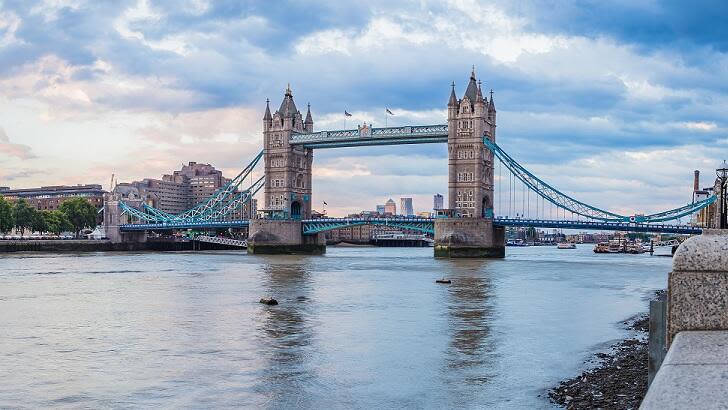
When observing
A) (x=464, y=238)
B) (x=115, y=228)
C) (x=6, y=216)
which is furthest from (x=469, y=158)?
(x=6, y=216)

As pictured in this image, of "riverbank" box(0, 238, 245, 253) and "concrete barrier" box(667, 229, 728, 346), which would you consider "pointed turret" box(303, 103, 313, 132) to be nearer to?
"riverbank" box(0, 238, 245, 253)

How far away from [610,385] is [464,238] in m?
62.0

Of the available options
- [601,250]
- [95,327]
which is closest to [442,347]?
[95,327]

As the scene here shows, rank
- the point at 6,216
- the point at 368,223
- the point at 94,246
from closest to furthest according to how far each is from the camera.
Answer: the point at 368,223, the point at 6,216, the point at 94,246

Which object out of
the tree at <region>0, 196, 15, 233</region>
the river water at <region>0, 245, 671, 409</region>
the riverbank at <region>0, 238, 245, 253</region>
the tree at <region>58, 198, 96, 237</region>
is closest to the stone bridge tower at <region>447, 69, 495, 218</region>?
the river water at <region>0, 245, 671, 409</region>

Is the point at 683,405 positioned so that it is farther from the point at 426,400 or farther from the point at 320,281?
the point at 320,281

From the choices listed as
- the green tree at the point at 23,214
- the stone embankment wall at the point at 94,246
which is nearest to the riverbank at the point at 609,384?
the stone embankment wall at the point at 94,246

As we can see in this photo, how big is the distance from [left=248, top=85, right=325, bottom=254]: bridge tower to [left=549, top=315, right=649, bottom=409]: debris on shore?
7060cm

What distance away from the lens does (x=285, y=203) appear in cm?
8906

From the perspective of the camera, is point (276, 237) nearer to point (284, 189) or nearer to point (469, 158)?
point (284, 189)

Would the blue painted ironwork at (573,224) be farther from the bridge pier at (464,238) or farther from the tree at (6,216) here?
the tree at (6,216)

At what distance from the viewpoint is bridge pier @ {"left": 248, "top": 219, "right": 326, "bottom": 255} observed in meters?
85.1

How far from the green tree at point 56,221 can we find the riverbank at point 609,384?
323 feet

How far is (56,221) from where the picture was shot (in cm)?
10462
